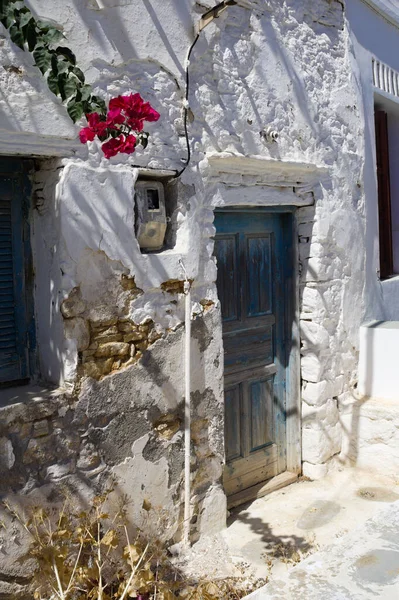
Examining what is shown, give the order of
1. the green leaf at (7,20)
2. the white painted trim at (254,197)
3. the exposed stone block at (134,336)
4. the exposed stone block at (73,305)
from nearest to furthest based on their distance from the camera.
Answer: the green leaf at (7,20) → the exposed stone block at (73,305) → the exposed stone block at (134,336) → the white painted trim at (254,197)

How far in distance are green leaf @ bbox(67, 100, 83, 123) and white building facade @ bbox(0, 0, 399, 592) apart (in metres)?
0.08

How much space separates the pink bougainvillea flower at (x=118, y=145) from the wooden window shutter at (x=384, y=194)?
3.46 meters

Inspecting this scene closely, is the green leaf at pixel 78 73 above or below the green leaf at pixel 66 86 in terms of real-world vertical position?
above

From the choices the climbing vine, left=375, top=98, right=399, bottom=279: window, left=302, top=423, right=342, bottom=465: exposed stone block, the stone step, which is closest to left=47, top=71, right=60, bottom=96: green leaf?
the climbing vine

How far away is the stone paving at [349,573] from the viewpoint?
1797 mm

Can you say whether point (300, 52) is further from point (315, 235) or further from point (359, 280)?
point (359, 280)

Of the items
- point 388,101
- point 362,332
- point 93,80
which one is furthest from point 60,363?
point 388,101

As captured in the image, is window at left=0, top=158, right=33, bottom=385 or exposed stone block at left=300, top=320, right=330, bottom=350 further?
exposed stone block at left=300, top=320, right=330, bottom=350

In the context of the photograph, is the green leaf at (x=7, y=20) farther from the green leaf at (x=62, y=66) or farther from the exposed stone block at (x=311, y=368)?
the exposed stone block at (x=311, y=368)

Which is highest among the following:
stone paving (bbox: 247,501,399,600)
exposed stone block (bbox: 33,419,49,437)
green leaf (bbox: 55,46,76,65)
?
green leaf (bbox: 55,46,76,65)

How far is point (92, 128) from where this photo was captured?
9.21 ft

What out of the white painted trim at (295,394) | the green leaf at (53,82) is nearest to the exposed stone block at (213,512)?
the white painted trim at (295,394)

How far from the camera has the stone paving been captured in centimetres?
180

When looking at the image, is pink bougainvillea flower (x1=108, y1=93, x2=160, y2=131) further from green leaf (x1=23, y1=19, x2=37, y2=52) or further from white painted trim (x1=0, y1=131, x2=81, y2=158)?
green leaf (x1=23, y1=19, x2=37, y2=52)
